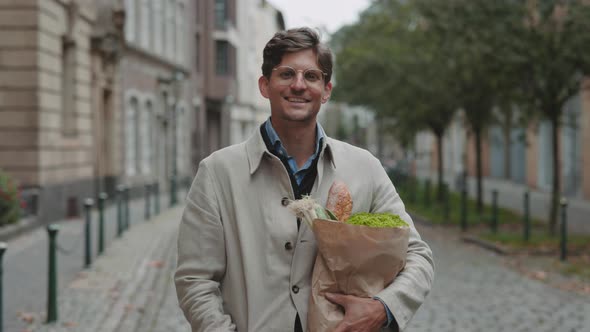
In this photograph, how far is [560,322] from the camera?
7535 millimetres

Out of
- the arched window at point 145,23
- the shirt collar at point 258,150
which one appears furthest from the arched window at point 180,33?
the shirt collar at point 258,150

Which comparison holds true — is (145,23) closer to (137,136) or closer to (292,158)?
(137,136)

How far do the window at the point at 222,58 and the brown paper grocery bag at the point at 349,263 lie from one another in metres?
42.4

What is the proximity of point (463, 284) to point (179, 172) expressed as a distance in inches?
986

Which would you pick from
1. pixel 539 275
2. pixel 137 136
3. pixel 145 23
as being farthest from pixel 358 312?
pixel 145 23

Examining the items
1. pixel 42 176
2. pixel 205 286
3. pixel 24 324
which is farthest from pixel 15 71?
pixel 205 286

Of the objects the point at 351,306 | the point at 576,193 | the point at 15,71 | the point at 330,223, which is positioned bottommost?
the point at 576,193

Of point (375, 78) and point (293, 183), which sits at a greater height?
point (375, 78)

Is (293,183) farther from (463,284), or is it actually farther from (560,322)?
(463,284)

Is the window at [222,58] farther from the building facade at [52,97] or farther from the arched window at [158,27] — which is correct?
the building facade at [52,97]

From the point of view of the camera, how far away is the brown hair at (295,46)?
2.58 m

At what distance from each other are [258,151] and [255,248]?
12.9 inches

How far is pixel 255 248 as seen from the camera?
256cm

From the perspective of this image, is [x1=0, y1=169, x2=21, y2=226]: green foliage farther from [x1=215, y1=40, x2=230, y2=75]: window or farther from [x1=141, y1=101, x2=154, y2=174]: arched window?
[x1=215, y1=40, x2=230, y2=75]: window
